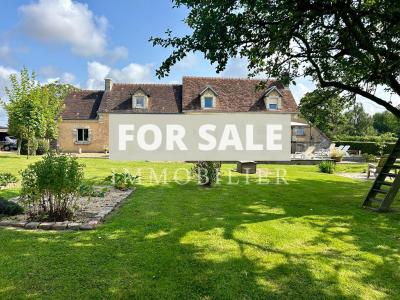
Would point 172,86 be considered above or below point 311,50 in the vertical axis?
above

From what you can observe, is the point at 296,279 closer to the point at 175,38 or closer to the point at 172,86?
the point at 175,38

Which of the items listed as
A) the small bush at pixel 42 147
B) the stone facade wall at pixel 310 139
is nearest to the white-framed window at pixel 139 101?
the small bush at pixel 42 147

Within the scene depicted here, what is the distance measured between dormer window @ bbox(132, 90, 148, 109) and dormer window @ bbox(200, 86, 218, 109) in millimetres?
6332

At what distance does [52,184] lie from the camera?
701 cm

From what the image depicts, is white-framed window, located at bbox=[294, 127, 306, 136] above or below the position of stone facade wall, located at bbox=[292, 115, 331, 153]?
above

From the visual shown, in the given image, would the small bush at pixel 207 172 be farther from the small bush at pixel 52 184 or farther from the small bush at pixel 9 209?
the small bush at pixel 9 209

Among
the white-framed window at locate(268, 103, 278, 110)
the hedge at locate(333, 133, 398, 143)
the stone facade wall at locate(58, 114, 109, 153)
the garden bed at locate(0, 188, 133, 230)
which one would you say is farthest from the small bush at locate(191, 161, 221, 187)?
the hedge at locate(333, 133, 398, 143)

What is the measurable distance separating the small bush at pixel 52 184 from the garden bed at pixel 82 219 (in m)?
0.29

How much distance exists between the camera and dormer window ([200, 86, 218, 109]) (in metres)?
36.0

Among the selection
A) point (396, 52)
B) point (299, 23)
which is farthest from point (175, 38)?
point (396, 52)

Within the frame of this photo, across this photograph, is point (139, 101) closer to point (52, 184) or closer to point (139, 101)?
point (139, 101)

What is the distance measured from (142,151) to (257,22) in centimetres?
2087

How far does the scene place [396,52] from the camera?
32.6 feet

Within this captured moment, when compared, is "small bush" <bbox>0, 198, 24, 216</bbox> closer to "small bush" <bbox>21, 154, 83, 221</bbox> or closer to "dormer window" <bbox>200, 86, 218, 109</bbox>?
"small bush" <bbox>21, 154, 83, 221</bbox>
